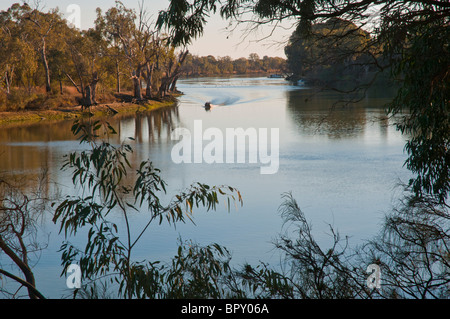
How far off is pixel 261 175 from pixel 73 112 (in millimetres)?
15901

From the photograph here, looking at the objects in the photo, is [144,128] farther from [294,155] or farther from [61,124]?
[294,155]

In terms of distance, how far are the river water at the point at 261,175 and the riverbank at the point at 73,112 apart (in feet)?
4.98

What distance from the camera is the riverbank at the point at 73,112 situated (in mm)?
21797

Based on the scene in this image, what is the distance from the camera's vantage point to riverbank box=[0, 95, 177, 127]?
2180 cm

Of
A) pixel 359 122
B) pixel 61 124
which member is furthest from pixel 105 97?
pixel 359 122

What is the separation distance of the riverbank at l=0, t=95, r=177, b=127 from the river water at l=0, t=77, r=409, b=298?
4.98 feet

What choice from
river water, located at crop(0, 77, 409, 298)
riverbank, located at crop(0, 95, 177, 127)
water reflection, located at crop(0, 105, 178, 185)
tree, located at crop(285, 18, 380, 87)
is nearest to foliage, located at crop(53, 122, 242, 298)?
tree, located at crop(285, 18, 380, 87)

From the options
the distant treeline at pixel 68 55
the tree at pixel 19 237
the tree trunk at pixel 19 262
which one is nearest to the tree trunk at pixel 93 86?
the distant treeline at pixel 68 55

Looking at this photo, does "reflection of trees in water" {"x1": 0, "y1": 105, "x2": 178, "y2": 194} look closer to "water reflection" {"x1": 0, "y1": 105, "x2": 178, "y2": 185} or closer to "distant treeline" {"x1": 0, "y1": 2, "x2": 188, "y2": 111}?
"water reflection" {"x1": 0, "y1": 105, "x2": 178, "y2": 185}

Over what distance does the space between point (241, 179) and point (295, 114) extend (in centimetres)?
1283

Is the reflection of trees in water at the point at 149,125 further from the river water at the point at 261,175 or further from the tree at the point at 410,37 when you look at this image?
the tree at the point at 410,37

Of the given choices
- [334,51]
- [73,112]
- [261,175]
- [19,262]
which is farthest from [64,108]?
[19,262]

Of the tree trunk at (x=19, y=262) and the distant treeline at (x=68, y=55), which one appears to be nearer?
the tree trunk at (x=19, y=262)
